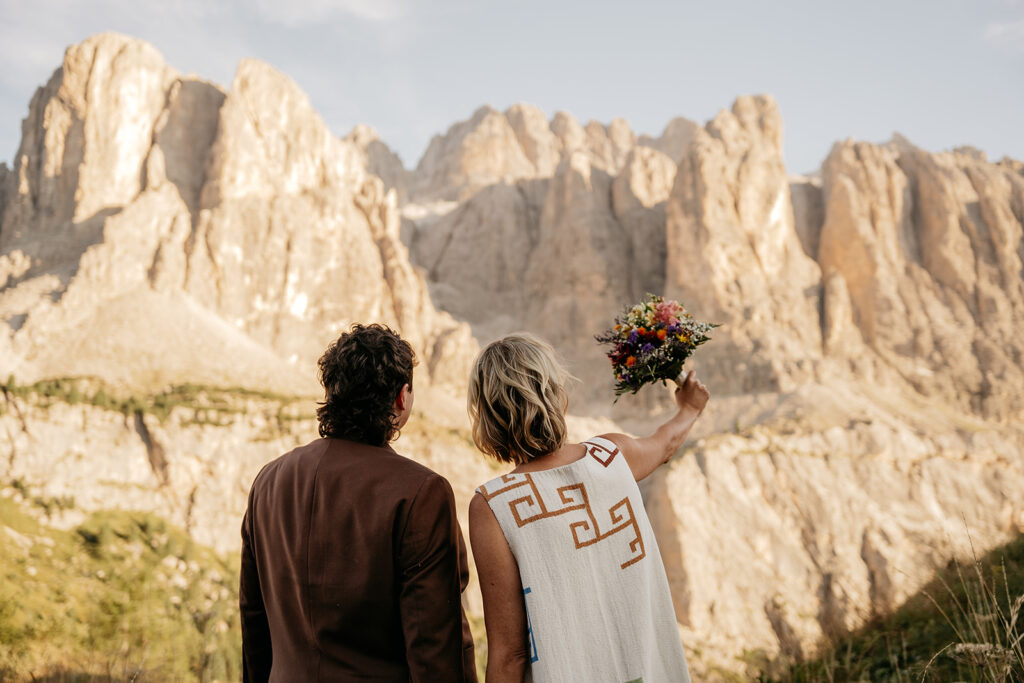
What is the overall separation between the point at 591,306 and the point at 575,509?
43348 millimetres

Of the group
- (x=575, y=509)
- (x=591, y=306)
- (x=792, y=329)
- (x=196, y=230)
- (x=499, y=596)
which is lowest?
(x=499, y=596)

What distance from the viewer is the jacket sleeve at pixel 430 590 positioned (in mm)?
2146

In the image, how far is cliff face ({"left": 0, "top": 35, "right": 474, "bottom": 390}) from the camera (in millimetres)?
23016

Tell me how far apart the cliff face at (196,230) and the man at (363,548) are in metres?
20.3

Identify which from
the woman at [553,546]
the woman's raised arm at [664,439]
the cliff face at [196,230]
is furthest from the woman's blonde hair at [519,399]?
the cliff face at [196,230]

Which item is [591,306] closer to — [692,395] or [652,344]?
[652,344]

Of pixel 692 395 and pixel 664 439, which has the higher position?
pixel 692 395

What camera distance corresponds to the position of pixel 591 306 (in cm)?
4525

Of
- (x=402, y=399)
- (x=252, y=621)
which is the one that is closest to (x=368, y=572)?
(x=402, y=399)

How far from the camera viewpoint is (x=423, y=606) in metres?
2.15

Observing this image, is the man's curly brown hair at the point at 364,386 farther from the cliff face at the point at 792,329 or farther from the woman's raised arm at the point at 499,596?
the cliff face at the point at 792,329

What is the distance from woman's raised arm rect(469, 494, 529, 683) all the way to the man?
9 centimetres

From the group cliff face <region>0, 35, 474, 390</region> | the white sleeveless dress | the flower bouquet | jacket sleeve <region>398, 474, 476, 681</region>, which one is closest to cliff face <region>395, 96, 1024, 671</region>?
cliff face <region>0, 35, 474, 390</region>

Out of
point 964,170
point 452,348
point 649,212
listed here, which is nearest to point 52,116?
point 452,348
